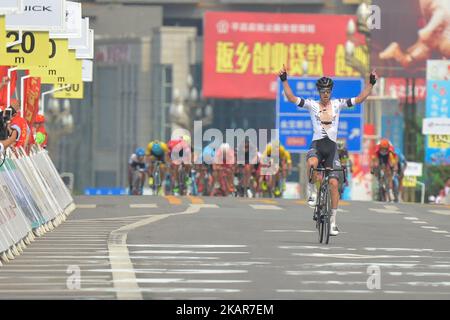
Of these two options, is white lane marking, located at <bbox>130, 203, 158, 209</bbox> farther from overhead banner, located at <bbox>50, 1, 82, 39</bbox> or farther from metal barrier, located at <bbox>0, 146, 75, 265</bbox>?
overhead banner, located at <bbox>50, 1, 82, 39</bbox>

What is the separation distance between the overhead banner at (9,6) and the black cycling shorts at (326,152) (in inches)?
222

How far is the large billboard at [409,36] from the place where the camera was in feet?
436

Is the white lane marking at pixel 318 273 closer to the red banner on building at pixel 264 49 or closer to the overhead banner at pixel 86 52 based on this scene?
the overhead banner at pixel 86 52

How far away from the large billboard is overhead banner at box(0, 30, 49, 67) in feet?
325

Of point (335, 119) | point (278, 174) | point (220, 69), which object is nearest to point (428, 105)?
point (220, 69)

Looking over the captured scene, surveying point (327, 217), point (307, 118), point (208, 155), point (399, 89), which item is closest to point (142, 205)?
point (327, 217)

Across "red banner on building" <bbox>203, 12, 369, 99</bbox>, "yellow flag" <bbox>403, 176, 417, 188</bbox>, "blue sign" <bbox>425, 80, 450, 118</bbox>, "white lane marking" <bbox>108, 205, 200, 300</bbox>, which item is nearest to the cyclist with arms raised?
"white lane marking" <bbox>108, 205, 200, 300</bbox>

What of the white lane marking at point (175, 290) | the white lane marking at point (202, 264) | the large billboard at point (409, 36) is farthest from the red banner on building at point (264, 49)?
the white lane marking at point (175, 290)

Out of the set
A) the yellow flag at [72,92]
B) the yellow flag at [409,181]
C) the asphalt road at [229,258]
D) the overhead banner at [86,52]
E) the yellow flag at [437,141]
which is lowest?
the yellow flag at [409,181]

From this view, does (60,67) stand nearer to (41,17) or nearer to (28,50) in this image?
(41,17)

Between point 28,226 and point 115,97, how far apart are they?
385ft

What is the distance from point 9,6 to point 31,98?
29.6ft

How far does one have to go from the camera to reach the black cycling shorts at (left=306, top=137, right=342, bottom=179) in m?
23.3

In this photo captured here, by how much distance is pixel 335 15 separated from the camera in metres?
141
